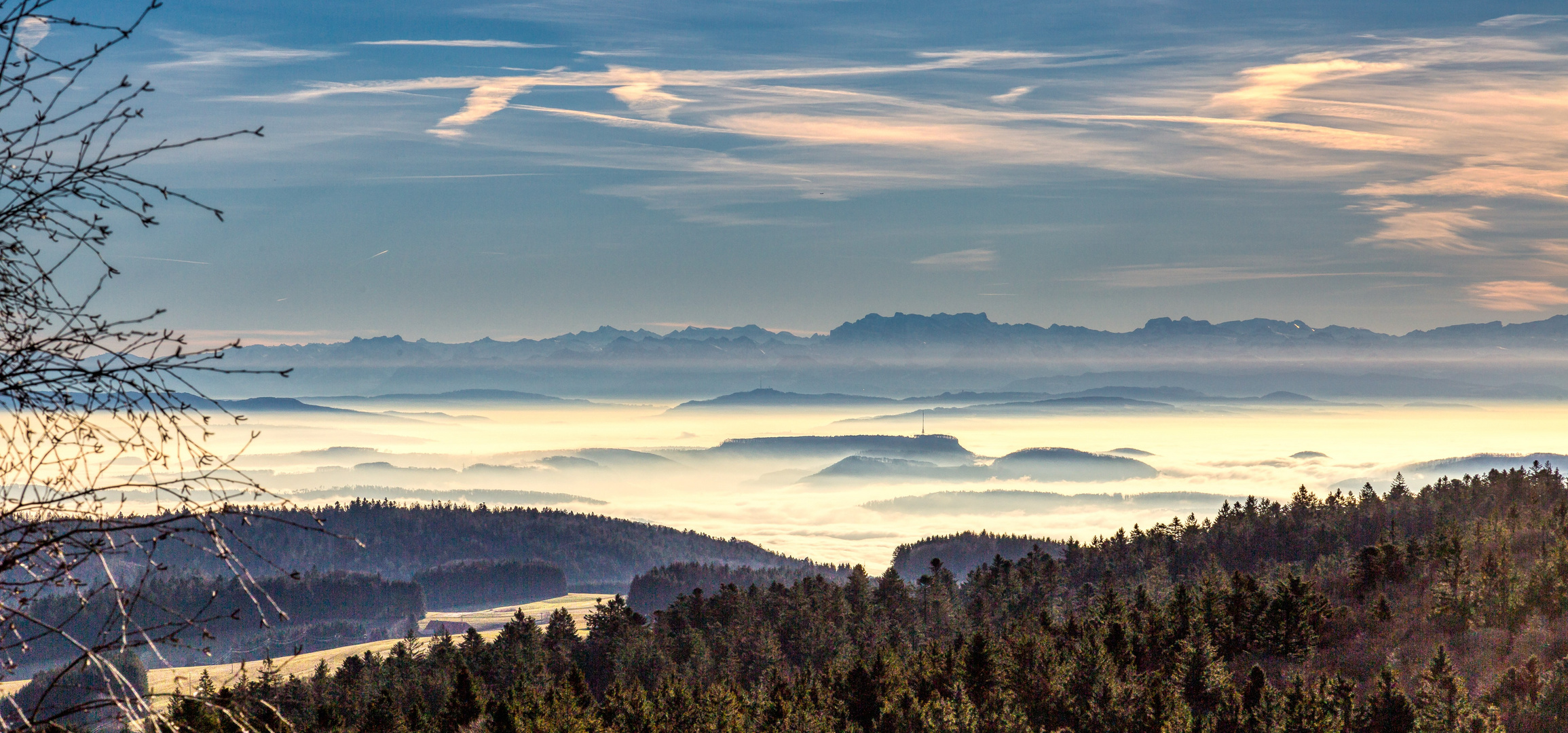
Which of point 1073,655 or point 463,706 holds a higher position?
point 1073,655

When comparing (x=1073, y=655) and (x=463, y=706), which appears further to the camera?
(x=463, y=706)

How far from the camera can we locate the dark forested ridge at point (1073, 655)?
70938mm

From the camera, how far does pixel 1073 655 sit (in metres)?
90.9

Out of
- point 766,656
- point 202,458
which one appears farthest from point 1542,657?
point 202,458

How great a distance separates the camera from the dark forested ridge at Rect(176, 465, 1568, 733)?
70.9 meters

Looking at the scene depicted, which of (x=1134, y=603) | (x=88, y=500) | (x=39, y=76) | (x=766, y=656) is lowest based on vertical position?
(x=766, y=656)

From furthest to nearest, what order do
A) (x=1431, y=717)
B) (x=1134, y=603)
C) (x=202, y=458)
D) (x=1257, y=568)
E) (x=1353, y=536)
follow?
(x=1353, y=536)
(x=1257, y=568)
(x=1134, y=603)
(x=1431, y=717)
(x=202, y=458)

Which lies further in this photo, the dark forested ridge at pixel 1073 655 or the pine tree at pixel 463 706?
the pine tree at pixel 463 706

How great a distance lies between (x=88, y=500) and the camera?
9.43 meters

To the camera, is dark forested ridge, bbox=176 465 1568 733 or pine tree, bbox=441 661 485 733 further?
pine tree, bbox=441 661 485 733

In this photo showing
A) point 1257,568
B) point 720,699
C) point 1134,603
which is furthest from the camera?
point 1257,568

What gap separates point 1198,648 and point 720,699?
36.1 meters

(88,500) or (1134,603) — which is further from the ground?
(88,500)

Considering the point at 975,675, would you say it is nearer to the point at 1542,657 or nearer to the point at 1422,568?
the point at 1542,657
